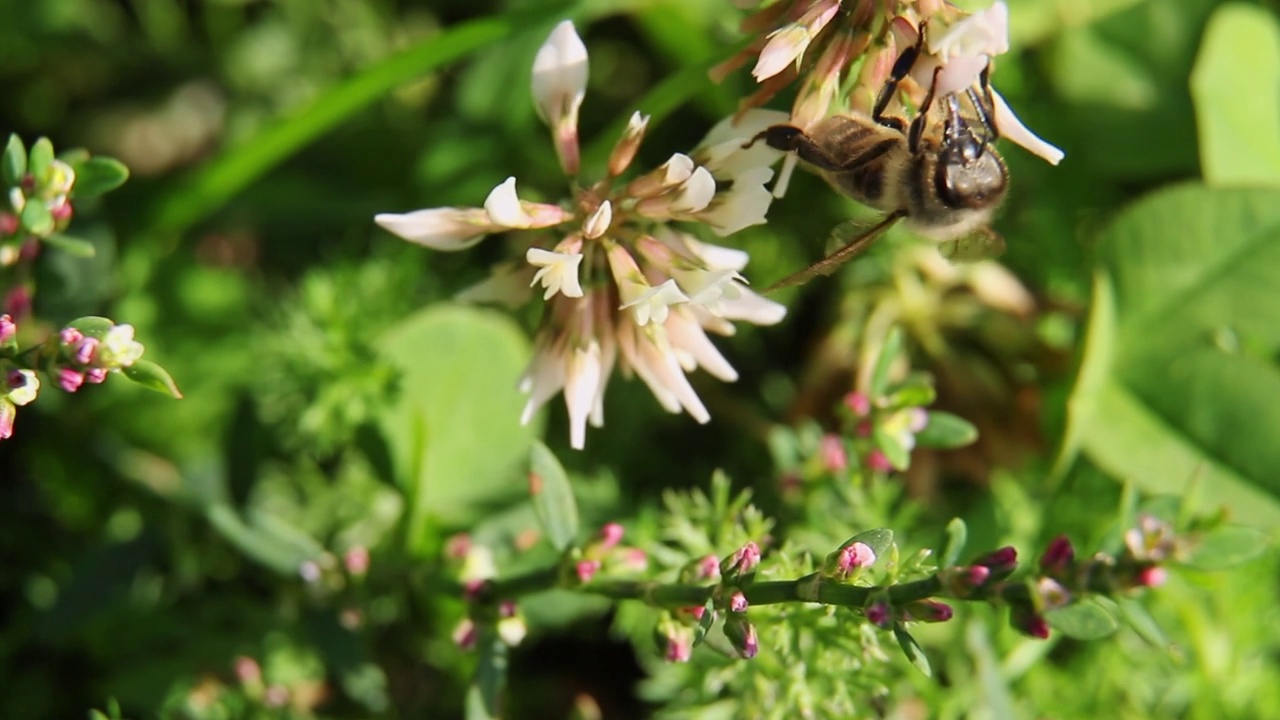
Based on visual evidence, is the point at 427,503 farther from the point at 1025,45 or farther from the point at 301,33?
the point at 1025,45

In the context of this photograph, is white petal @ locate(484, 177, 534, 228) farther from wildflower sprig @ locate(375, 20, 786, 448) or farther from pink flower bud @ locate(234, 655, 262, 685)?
pink flower bud @ locate(234, 655, 262, 685)

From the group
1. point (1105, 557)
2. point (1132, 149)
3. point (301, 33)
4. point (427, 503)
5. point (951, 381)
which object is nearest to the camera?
point (1105, 557)

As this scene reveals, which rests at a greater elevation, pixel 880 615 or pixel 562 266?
pixel 562 266

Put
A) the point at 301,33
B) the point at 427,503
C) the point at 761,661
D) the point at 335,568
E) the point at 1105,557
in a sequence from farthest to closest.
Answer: the point at 301,33
the point at 427,503
the point at 335,568
the point at 761,661
the point at 1105,557

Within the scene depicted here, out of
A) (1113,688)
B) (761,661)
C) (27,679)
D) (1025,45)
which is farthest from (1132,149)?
(27,679)

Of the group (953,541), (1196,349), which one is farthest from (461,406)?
(1196,349)

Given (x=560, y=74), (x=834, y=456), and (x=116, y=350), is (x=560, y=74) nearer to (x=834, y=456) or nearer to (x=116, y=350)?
(x=116, y=350)

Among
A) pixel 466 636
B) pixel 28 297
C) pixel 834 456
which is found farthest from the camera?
pixel 834 456
